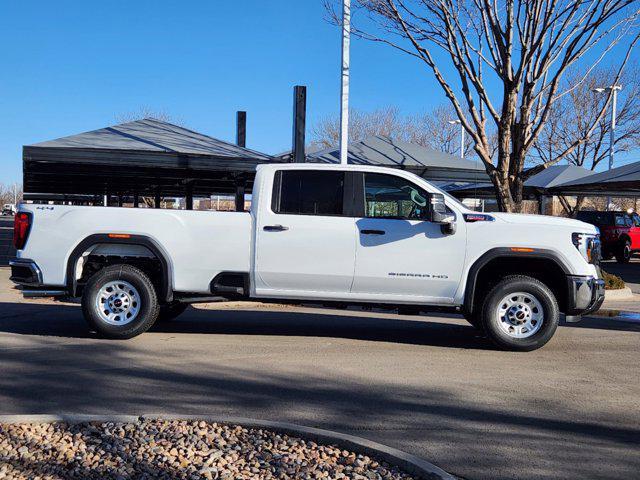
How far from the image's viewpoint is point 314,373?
680cm

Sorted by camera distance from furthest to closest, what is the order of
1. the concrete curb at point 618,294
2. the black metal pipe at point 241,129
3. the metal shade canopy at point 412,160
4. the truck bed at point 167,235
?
the black metal pipe at point 241,129 < the metal shade canopy at point 412,160 < the concrete curb at point 618,294 < the truck bed at point 167,235

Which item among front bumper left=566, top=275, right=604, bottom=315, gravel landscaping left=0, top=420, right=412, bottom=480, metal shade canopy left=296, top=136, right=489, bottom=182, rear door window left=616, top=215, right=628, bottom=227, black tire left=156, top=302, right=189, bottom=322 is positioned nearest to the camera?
gravel landscaping left=0, top=420, right=412, bottom=480

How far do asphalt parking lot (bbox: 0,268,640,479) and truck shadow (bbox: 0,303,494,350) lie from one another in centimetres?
4

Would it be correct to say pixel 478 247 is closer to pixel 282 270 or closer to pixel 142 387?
pixel 282 270

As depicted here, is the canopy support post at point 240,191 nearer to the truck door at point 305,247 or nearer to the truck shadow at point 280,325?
the truck shadow at point 280,325

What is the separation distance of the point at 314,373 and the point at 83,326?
410 centimetres

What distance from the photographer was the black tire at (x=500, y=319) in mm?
7949

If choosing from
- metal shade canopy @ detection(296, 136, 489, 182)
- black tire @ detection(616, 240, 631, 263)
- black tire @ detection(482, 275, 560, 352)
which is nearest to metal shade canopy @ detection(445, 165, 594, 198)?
black tire @ detection(616, 240, 631, 263)

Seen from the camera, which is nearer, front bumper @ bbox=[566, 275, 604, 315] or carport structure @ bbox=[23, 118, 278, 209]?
front bumper @ bbox=[566, 275, 604, 315]

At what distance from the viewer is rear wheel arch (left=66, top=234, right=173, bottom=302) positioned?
808 cm

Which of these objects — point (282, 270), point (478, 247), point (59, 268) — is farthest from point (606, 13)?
point (59, 268)

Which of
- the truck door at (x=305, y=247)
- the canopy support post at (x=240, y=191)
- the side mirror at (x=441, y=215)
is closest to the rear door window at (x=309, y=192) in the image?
the truck door at (x=305, y=247)

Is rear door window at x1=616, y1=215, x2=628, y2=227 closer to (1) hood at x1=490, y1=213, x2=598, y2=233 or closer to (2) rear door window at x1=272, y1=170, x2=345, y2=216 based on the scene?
(1) hood at x1=490, y1=213, x2=598, y2=233

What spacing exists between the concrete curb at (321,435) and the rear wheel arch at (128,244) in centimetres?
338
